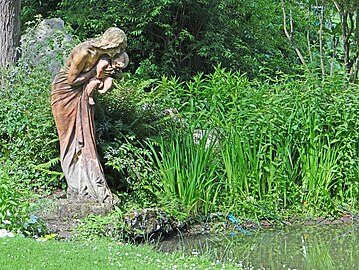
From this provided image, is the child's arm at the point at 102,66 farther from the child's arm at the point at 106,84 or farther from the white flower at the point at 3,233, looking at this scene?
the white flower at the point at 3,233

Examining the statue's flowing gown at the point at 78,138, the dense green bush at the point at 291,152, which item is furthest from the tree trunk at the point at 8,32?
the dense green bush at the point at 291,152

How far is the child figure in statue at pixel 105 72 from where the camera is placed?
729cm

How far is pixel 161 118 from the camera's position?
8672 mm

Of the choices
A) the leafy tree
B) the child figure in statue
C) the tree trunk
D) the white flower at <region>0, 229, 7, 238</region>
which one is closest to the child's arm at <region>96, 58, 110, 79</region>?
the child figure in statue

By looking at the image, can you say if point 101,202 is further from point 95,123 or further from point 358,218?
point 358,218

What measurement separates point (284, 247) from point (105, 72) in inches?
104

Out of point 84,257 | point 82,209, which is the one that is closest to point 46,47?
point 82,209

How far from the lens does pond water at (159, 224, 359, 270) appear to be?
261 inches

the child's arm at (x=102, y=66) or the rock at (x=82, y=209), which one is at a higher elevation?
the child's arm at (x=102, y=66)

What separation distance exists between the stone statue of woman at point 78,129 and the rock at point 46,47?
1532mm

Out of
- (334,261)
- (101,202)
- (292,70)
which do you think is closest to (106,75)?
(101,202)

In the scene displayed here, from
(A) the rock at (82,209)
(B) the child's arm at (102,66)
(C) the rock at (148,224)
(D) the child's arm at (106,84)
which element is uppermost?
(B) the child's arm at (102,66)

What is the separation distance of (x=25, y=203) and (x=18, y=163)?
207cm

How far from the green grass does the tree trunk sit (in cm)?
448
